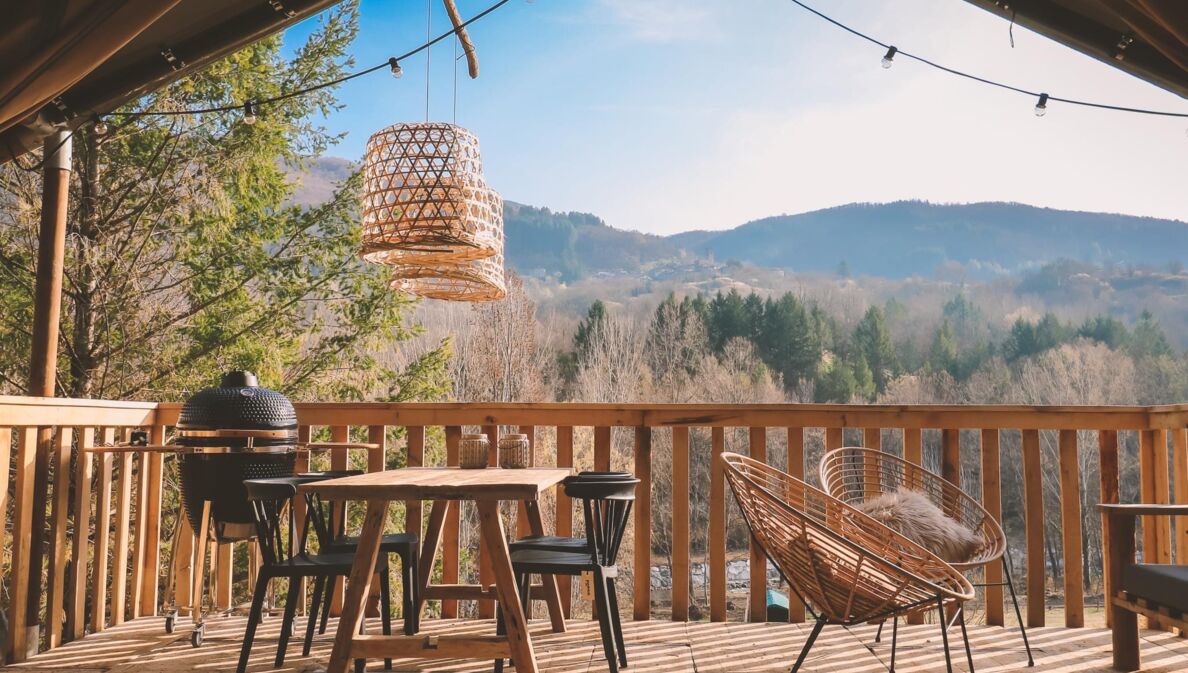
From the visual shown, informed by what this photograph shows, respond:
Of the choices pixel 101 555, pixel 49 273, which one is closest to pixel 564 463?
pixel 101 555

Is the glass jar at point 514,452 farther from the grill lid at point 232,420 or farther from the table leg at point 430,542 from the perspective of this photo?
the grill lid at point 232,420

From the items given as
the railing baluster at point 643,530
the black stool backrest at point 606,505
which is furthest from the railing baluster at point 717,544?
the black stool backrest at point 606,505

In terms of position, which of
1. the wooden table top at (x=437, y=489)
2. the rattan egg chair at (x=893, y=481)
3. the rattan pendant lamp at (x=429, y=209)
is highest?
the rattan pendant lamp at (x=429, y=209)

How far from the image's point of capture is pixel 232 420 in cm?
331

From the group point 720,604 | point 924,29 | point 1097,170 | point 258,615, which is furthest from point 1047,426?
point 1097,170

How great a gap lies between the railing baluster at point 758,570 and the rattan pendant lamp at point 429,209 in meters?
1.43

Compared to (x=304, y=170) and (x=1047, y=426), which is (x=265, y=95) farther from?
(x=1047, y=426)

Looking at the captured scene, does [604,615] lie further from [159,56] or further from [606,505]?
[159,56]

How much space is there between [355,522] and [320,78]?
566 centimetres

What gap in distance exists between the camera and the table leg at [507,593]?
2543mm

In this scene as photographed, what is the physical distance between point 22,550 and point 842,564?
296cm

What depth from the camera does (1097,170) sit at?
31828mm

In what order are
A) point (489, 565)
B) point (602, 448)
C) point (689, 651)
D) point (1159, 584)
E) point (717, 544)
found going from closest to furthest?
point (1159, 584) < point (689, 651) < point (717, 544) < point (602, 448) < point (489, 565)

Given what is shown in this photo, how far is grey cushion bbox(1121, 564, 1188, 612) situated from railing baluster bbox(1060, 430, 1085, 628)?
76cm
